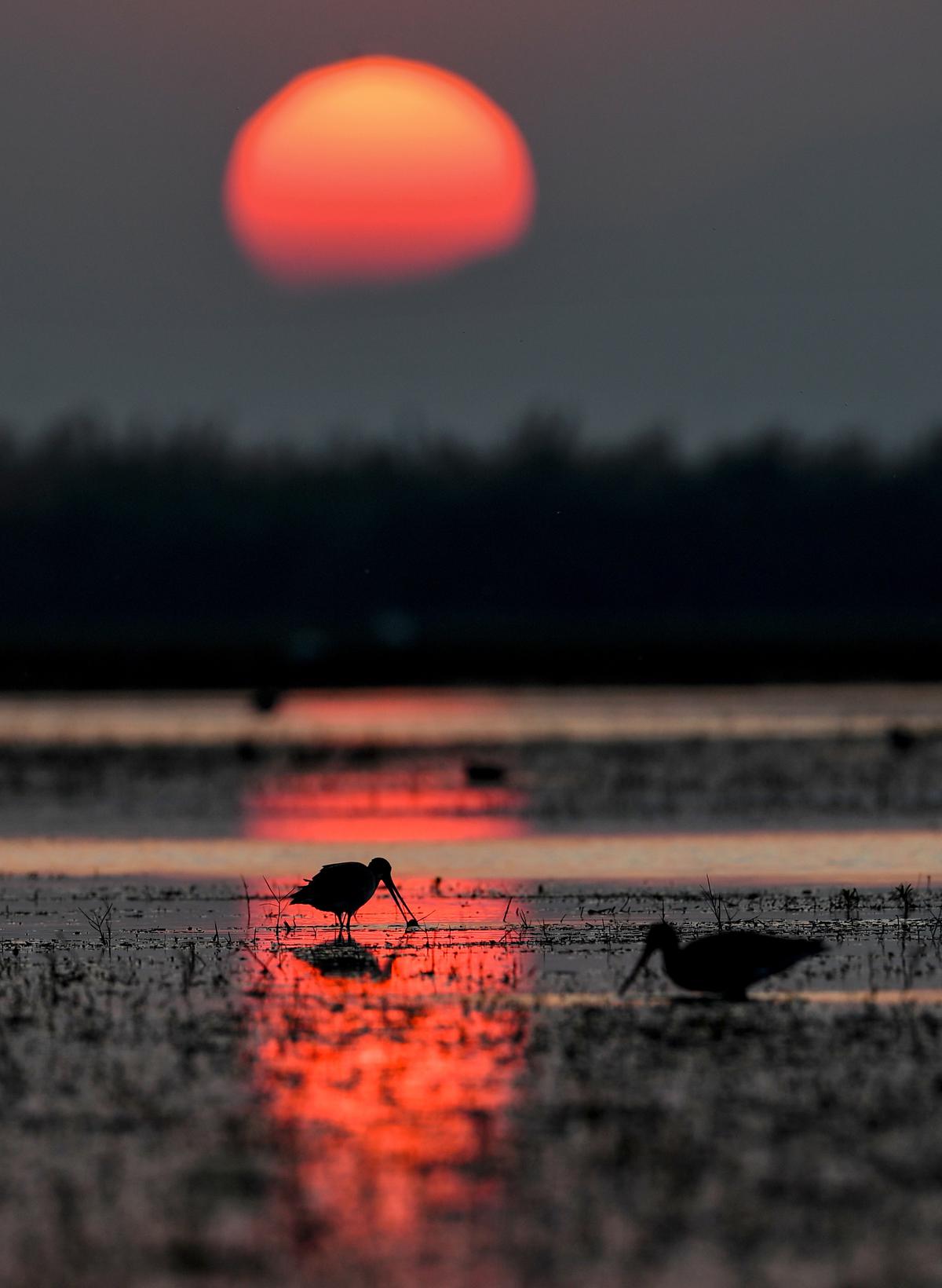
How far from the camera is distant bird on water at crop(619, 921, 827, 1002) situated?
11.5 m

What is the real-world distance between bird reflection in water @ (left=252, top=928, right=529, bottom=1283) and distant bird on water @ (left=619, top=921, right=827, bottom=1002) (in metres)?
0.82

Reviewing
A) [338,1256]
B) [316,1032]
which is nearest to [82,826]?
[316,1032]

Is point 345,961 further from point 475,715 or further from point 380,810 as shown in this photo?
point 475,715

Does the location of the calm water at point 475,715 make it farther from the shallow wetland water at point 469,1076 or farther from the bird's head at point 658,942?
the bird's head at point 658,942

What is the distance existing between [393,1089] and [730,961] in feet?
8.16

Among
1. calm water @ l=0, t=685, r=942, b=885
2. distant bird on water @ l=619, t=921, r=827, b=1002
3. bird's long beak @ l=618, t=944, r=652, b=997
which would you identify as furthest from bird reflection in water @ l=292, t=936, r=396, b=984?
calm water @ l=0, t=685, r=942, b=885

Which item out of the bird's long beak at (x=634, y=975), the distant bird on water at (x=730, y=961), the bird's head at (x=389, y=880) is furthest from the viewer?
the bird's head at (x=389, y=880)

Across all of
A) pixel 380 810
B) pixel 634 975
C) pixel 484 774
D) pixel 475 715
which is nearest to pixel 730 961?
pixel 634 975

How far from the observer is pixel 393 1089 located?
31.1 ft

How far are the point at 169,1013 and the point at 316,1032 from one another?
3.11 feet

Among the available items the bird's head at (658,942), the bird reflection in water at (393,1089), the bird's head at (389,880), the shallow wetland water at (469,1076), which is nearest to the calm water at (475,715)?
the shallow wetland water at (469,1076)

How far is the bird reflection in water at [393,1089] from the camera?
293 inches

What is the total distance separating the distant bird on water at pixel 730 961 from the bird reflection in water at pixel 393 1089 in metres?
0.82

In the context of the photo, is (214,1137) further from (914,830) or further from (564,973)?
(914,830)
